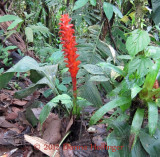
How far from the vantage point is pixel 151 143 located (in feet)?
2.72

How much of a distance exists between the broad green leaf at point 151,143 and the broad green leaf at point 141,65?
278 millimetres

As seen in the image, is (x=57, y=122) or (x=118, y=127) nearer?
(x=118, y=127)

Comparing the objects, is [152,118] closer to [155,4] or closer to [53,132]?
[53,132]

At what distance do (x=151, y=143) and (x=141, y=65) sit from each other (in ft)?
1.15

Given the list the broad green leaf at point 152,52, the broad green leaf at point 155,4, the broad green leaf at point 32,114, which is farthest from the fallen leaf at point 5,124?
the broad green leaf at point 155,4

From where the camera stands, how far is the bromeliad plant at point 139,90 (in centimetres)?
77

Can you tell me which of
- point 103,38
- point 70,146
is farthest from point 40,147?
point 103,38

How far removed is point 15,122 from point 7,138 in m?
0.21

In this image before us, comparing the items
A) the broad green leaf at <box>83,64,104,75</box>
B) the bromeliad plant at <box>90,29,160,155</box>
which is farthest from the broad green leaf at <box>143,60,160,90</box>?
the broad green leaf at <box>83,64,104,75</box>

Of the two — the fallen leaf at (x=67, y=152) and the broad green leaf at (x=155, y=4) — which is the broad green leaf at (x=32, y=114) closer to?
the fallen leaf at (x=67, y=152)

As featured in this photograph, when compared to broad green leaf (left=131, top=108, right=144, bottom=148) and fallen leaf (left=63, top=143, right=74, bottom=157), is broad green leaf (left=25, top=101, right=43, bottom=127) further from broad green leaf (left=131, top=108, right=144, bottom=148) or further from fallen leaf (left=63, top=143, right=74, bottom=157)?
broad green leaf (left=131, top=108, right=144, bottom=148)

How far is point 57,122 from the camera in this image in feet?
3.47

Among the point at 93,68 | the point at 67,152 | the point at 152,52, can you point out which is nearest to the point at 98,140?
the point at 67,152

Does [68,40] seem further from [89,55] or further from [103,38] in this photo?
[103,38]
